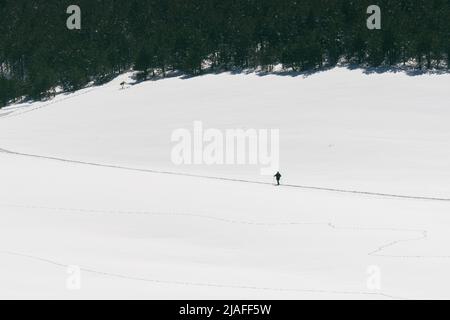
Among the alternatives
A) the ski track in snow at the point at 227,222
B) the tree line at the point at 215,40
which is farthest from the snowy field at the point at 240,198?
the tree line at the point at 215,40

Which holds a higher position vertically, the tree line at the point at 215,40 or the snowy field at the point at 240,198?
the tree line at the point at 215,40

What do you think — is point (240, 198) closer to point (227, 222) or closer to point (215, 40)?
point (227, 222)

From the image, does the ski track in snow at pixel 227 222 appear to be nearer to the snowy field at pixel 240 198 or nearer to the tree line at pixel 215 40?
the snowy field at pixel 240 198

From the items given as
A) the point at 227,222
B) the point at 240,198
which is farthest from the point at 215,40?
the point at 227,222

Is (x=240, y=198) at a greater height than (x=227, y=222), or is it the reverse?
(x=240, y=198)

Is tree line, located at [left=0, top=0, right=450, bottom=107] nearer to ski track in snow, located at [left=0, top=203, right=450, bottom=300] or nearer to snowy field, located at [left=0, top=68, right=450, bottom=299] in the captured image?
snowy field, located at [left=0, top=68, right=450, bottom=299]
